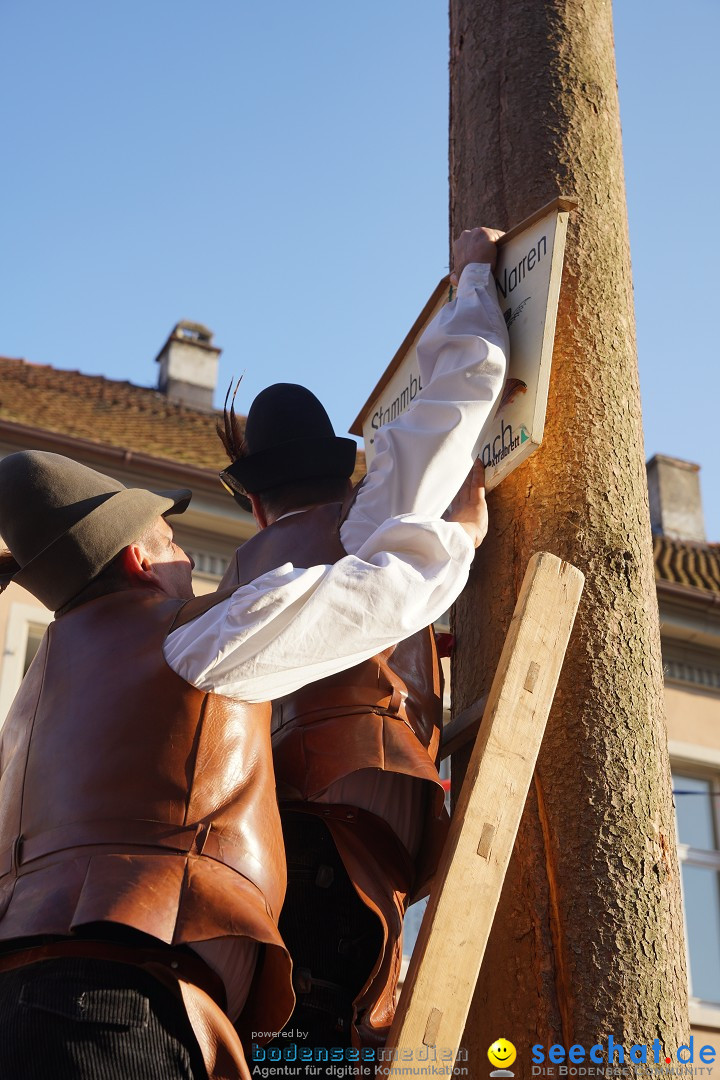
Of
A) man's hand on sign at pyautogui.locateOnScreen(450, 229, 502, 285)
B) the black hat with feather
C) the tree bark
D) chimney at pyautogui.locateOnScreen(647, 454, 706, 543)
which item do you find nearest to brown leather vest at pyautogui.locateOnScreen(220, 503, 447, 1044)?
the tree bark

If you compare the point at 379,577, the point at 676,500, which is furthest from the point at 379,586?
the point at 676,500

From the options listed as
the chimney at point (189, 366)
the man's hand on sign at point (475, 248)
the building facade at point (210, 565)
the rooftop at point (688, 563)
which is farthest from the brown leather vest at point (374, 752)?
the chimney at point (189, 366)

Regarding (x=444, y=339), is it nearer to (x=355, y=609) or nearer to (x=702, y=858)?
(x=355, y=609)

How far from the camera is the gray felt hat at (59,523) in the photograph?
2.43 metres

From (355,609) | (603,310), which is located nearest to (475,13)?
(603,310)

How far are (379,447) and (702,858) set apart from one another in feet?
28.1

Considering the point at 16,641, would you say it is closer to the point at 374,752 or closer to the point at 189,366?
the point at 189,366

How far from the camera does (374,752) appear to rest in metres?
2.36

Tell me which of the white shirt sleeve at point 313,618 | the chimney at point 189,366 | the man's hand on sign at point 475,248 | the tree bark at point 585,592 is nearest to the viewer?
the white shirt sleeve at point 313,618

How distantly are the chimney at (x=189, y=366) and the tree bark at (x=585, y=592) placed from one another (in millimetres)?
10352

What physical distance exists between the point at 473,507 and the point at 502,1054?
103cm

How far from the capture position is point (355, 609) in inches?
85.9

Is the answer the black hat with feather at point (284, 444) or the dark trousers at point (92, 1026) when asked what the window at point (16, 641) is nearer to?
the black hat with feather at point (284, 444)

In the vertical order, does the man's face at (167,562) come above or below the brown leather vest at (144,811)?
above
